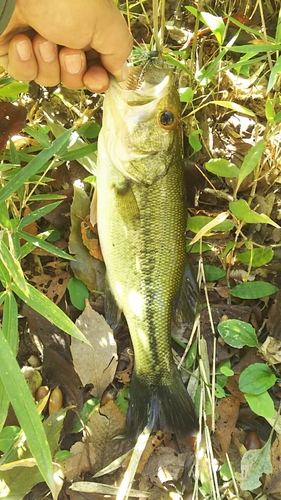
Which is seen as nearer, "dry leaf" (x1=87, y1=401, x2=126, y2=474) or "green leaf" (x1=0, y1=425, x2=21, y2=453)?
"green leaf" (x1=0, y1=425, x2=21, y2=453)

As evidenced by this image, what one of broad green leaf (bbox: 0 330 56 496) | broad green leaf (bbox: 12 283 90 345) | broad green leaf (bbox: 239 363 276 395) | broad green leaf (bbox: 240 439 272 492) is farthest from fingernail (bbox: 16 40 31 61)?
broad green leaf (bbox: 240 439 272 492)

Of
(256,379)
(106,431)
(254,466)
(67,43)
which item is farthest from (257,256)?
(67,43)

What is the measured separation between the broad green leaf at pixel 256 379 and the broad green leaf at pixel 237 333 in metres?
0.13

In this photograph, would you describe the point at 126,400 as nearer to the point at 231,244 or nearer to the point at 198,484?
the point at 198,484

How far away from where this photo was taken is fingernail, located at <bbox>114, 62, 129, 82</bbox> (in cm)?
161

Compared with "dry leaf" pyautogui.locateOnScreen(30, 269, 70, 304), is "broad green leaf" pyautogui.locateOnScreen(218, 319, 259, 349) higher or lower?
lower

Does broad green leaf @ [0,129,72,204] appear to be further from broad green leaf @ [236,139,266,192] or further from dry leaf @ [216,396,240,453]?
dry leaf @ [216,396,240,453]

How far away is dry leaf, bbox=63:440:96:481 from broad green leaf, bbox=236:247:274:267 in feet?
4.16

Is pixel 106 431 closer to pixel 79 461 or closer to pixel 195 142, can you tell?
pixel 79 461

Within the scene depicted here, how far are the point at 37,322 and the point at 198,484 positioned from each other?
122cm

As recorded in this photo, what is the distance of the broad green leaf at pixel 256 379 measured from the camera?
2191 mm

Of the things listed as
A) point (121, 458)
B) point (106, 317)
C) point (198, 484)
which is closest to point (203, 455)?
point (198, 484)

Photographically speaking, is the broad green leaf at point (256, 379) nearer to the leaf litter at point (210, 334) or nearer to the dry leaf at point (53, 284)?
the leaf litter at point (210, 334)

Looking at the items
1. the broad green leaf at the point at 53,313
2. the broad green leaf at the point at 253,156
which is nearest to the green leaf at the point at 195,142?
the broad green leaf at the point at 253,156
